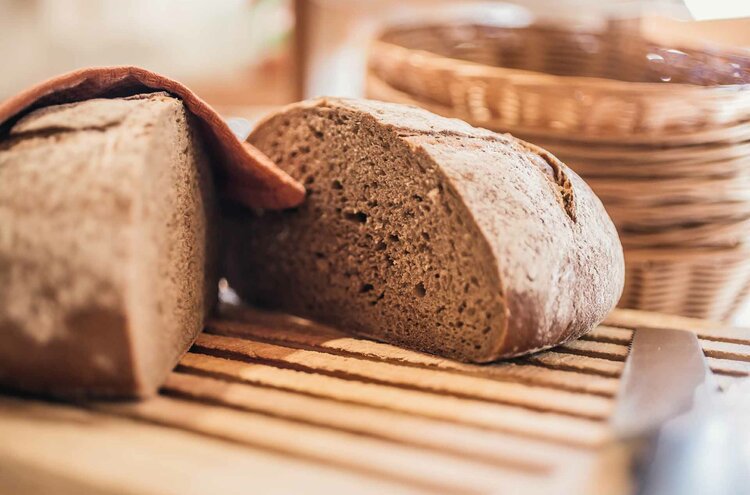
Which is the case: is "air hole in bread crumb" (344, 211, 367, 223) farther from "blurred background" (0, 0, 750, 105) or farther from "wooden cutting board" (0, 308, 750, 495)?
"blurred background" (0, 0, 750, 105)

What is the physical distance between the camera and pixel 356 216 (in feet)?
4.33

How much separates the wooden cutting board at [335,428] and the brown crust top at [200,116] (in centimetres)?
33

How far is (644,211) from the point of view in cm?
164

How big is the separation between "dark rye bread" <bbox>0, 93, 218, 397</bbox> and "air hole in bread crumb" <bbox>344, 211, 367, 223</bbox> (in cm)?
39

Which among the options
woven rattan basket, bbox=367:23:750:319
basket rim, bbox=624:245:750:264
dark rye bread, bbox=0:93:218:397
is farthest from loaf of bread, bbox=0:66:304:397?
basket rim, bbox=624:245:750:264

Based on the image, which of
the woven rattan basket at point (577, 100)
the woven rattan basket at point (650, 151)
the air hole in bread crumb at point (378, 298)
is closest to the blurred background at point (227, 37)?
the woven rattan basket at point (577, 100)

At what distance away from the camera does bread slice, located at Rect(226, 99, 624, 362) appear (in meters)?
1.09

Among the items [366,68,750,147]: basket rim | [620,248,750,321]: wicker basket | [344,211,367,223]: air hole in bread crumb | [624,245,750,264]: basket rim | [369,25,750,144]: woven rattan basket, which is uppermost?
[369,25,750,144]: woven rattan basket

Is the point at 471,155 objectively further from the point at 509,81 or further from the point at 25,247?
the point at 25,247

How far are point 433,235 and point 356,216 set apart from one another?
0.21 m

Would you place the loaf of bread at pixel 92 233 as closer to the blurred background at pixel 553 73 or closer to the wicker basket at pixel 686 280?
the blurred background at pixel 553 73

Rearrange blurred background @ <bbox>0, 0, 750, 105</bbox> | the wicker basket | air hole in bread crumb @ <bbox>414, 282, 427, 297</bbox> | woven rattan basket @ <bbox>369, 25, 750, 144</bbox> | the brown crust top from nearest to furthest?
the brown crust top < air hole in bread crumb @ <bbox>414, 282, 427, 297</bbox> < woven rattan basket @ <bbox>369, 25, 750, 144</bbox> < the wicker basket < blurred background @ <bbox>0, 0, 750, 105</bbox>

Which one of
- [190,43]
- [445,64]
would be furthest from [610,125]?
[190,43]

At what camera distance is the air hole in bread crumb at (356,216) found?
131 cm
